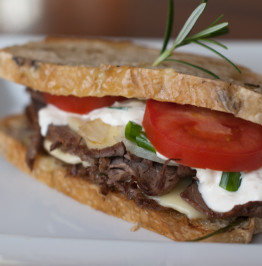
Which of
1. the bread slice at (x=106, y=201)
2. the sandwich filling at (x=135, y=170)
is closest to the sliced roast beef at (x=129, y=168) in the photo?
the sandwich filling at (x=135, y=170)

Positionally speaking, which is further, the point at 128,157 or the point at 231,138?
the point at 128,157

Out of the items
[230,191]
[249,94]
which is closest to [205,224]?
[230,191]

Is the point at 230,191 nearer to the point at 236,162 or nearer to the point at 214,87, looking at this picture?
the point at 236,162

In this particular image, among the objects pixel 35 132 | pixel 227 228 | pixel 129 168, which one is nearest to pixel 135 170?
pixel 129 168

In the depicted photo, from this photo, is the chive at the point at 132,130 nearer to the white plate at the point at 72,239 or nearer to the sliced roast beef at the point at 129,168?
the sliced roast beef at the point at 129,168

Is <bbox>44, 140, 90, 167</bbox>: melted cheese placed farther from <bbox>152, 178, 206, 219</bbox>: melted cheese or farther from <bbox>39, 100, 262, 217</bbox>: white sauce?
<bbox>152, 178, 206, 219</bbox>: melted cheese

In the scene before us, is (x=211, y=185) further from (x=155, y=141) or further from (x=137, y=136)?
(x=137, y=136)

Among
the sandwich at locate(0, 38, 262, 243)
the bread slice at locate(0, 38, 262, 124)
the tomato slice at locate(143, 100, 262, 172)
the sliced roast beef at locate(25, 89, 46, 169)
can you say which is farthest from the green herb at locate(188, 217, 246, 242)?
the sliced roast beef at locate(25, 89, 46, 169)
